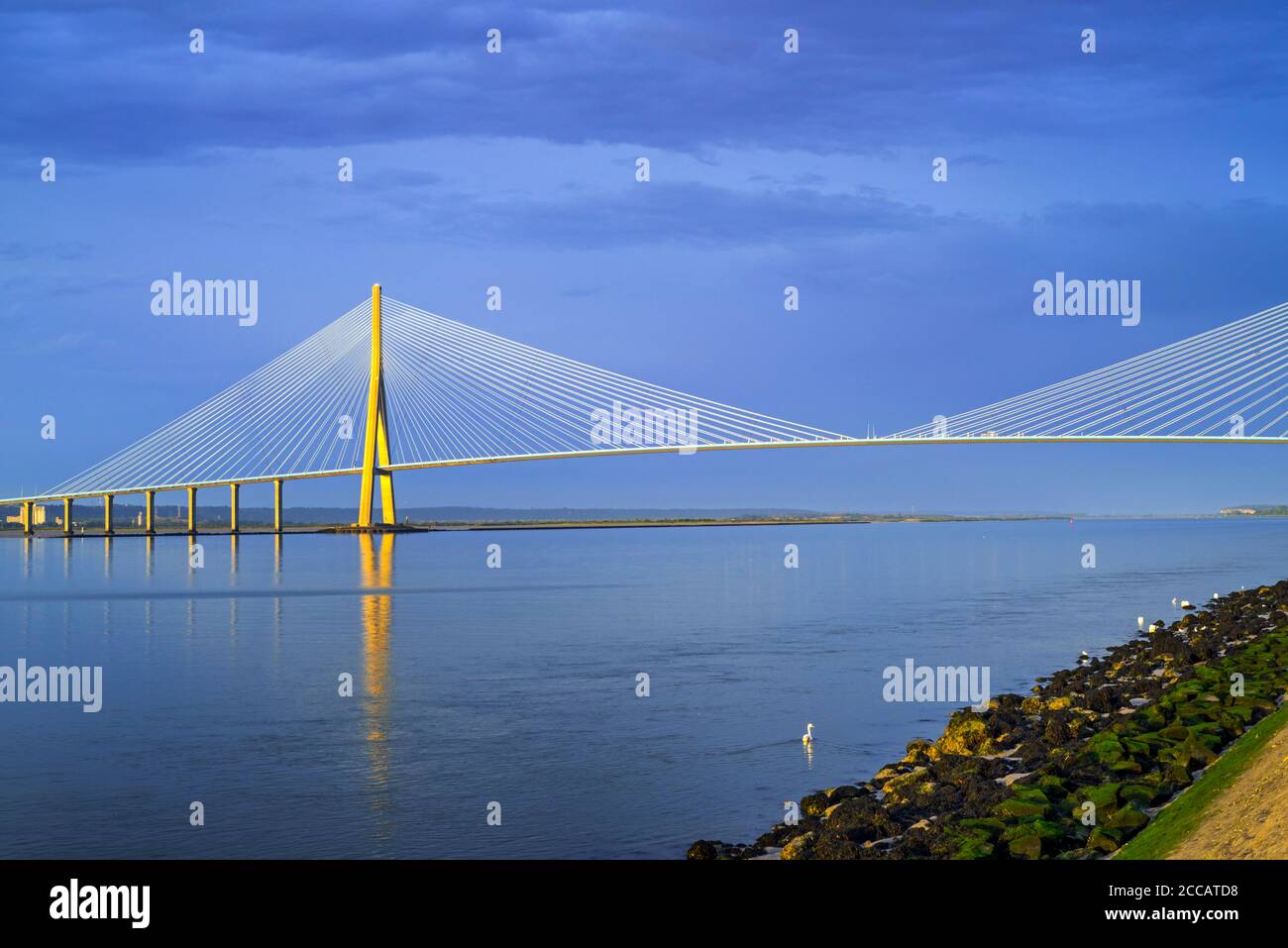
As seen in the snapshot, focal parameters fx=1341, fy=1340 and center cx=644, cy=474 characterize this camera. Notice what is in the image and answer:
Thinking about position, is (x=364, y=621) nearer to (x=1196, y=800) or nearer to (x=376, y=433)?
(x=1196, y=800)

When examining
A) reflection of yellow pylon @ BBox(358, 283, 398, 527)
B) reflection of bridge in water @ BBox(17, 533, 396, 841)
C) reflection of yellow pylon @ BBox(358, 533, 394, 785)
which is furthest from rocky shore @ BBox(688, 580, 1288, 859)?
reflection of yellow pylon @ BBox(358, 283, 398, 527)

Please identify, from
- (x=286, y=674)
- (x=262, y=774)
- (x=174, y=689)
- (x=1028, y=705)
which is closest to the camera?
(x=262, y=774)

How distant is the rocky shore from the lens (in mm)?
9969

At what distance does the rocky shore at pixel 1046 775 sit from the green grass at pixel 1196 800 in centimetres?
23

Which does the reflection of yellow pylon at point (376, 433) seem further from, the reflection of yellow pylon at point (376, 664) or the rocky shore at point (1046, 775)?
the rocky shore at point (1046, 775)

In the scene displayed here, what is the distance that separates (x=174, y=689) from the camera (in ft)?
67.5

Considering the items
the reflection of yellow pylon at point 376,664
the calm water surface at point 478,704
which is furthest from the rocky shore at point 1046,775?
the reflection of yellow pylon at point 376,664

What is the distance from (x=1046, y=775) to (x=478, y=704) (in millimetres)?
9133

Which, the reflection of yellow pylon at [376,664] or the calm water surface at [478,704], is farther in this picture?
the reflection of yellow pylon at [376,664]

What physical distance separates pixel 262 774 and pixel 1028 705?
9.43 meters

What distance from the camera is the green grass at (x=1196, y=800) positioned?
354 inches

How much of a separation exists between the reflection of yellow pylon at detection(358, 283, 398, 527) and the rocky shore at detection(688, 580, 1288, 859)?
59.8 metres
